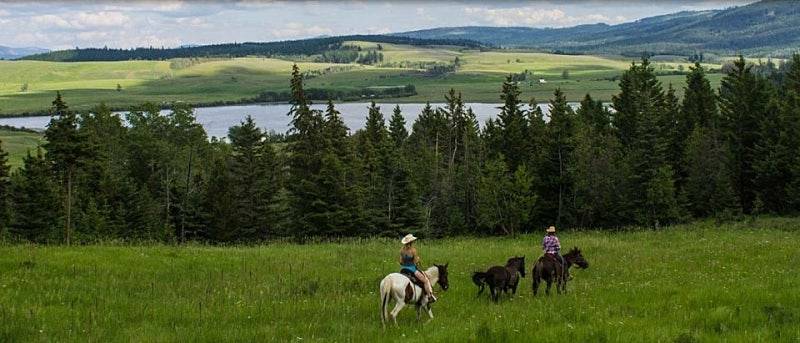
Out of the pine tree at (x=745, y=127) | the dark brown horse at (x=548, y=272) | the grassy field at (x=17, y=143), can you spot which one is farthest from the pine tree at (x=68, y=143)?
the grassy field at (x=17, y=143)

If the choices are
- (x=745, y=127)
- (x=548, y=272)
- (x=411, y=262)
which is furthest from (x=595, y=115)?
(x=411, y=262)

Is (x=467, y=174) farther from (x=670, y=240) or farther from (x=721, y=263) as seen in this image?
(x=721, y=263)

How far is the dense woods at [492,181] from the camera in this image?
58.1 metres

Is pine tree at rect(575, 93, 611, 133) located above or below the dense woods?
above

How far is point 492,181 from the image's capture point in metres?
59.7

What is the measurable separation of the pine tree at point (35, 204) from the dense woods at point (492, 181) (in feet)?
0.38

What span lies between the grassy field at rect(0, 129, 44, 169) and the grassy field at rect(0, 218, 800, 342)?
119353 millimetres

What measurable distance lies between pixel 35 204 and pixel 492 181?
39932mm

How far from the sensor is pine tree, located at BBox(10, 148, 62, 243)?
57.7 meters

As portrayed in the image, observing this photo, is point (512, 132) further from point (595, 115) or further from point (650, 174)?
point (595, 115)

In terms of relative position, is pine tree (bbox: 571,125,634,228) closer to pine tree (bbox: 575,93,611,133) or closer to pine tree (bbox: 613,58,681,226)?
pine tree (bbox: 613,58,681,226)

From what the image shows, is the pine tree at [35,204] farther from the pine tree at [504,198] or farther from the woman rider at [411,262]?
the woman rider at [411,262]

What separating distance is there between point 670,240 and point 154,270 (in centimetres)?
2928

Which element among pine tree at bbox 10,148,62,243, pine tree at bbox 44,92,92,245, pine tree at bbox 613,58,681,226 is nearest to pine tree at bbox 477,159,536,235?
pine tree at bbox 613,58,681,226
